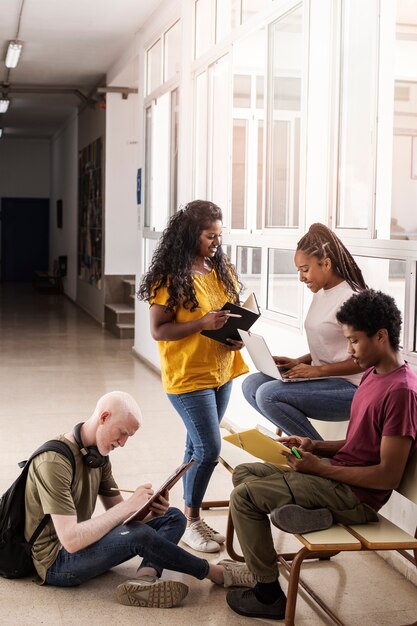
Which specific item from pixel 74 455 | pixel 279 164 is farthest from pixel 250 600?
pixel 279 164

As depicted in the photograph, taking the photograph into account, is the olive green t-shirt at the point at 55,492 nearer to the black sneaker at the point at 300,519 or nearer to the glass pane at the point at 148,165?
the black sneaker at the point at 300,519

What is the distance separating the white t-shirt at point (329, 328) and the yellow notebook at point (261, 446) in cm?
49

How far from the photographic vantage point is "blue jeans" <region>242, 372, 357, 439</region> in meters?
3.46

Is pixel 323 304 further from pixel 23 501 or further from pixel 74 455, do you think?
pixel 23 501

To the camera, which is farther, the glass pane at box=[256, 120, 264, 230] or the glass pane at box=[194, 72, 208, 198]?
the glass pane at box=[194, 72, 208, 198]

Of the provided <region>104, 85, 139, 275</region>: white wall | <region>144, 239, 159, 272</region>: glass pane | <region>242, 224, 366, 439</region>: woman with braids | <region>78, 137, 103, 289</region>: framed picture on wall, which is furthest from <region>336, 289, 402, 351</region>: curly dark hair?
<region>78, 137, 103, 289</region>: framed picture on wall

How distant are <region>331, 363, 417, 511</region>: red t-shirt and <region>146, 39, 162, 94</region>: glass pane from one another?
6.48m

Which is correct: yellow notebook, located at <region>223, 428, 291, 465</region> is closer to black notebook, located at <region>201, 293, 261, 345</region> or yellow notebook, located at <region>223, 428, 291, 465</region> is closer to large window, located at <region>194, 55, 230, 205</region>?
black notebook, located at <region>201, 293, 261, 345</region>

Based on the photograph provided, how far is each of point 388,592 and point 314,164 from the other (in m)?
2.29

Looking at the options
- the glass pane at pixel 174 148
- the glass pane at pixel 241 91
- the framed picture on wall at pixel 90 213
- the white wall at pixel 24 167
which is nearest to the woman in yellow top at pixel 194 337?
the glass pane at pixel 241 91

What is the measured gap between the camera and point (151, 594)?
10.8 ft

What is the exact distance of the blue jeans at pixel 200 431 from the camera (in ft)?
12.5

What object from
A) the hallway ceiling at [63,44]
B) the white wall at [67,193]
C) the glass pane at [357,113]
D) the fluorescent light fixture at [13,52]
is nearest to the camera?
the glass pane at [357,113]

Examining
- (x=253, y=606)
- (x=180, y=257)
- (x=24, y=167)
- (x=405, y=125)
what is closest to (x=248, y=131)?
(x=405, y=125)
